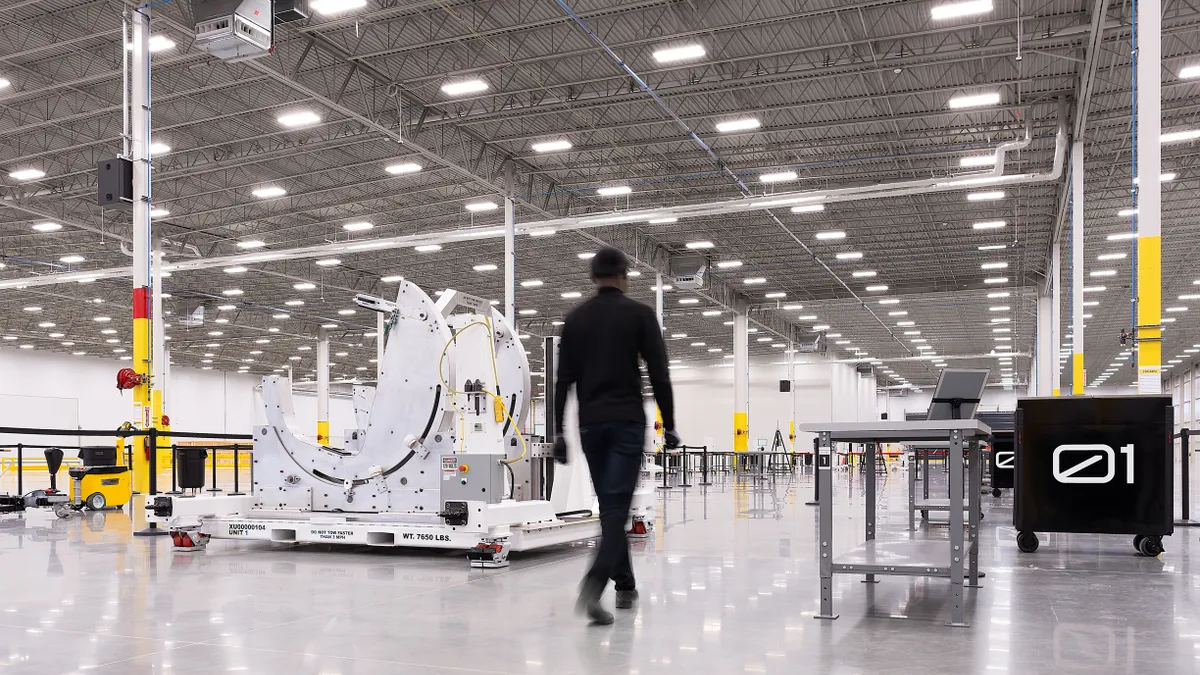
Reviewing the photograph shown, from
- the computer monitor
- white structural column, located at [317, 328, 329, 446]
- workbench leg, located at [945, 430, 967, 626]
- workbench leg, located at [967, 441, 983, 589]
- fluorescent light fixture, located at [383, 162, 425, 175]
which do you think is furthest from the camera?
white structural column, located at [317, 328, 329, 446]

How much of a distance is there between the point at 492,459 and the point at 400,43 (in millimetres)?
8675

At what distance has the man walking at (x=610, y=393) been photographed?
4379 mm

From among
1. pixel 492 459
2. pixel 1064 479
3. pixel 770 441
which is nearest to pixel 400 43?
pixel 492 459

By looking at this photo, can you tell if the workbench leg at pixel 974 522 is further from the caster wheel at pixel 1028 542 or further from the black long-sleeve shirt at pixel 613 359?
the black long-sleeve shirt at pixel 613 359

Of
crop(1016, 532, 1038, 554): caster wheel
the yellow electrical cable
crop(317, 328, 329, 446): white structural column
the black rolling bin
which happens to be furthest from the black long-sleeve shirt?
crop(317, 328, 329, 446): white structural column

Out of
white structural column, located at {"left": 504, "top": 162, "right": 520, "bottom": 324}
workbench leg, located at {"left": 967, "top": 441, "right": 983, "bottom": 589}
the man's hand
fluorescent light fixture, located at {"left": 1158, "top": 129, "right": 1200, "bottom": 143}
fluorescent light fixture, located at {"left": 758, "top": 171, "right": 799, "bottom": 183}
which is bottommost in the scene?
workbench leg, located at {"left": 967, "top": 441, "right": 983, "bottom": 589}

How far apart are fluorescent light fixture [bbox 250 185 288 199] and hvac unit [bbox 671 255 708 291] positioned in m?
10.7

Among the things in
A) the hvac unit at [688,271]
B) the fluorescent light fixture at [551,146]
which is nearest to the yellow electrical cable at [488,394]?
the fluorescent light fixture at [551,146]

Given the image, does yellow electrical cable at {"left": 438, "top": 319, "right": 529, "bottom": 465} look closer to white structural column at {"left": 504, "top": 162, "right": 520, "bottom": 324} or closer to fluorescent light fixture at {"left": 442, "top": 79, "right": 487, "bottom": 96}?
fluorescent light fixture at {"left": 442, "top": 79, "right": 487, "bottom": 96}

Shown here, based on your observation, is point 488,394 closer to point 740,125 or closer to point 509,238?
point 740,125

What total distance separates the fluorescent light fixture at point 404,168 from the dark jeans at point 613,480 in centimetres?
1563

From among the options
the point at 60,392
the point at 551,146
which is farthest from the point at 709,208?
the point at 60,392

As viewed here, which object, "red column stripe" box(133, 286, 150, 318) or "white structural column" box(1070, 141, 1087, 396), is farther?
"white structural column" box(1070, 141, 1087, 396)

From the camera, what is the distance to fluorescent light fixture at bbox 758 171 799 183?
782 inches
